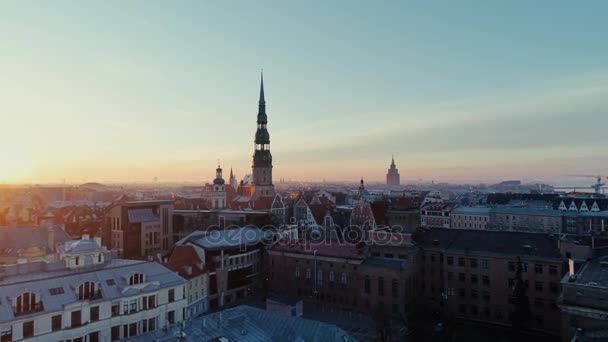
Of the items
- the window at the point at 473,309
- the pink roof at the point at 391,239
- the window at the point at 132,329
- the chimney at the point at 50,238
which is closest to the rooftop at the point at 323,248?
the pink roof at the point at 391,239

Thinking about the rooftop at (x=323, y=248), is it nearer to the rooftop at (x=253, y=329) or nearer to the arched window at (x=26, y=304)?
the rooftop at (x=253, y=329)

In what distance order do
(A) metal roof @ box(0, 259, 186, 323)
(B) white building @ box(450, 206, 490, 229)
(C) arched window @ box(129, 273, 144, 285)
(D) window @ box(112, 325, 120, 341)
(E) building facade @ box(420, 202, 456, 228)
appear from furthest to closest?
(E) building facade @ box(420, 202, 456, 228), (B) white building @ box(450, 206, 490, 229), (C) arched window @ box(129, 273, 144, 285), (D) window @ box(112, 325, 120, 341), (A) metal roof @ box(0, 259, 186, 323)

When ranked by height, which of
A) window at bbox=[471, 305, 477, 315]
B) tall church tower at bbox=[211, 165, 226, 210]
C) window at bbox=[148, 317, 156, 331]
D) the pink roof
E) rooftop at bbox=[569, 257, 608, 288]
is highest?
tall church tower at bbox=[211, 165, 226, 210]

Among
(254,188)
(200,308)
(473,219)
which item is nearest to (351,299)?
(200,308)

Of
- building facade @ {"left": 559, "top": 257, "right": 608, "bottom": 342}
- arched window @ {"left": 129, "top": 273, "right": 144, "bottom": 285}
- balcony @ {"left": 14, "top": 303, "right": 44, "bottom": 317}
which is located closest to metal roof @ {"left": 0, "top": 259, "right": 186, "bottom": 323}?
balcony @ {"left": 14, "top": 303, "right": 44, "bottom": 317}

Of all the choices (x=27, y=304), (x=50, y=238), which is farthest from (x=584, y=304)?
(x=50, y=238)

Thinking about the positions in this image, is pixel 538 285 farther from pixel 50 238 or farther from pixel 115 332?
pixel 50 238

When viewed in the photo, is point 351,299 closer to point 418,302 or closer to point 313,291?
point 313,291

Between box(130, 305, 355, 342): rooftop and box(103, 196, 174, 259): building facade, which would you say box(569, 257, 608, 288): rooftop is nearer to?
box(130, 305, 355, 342): rooftop
